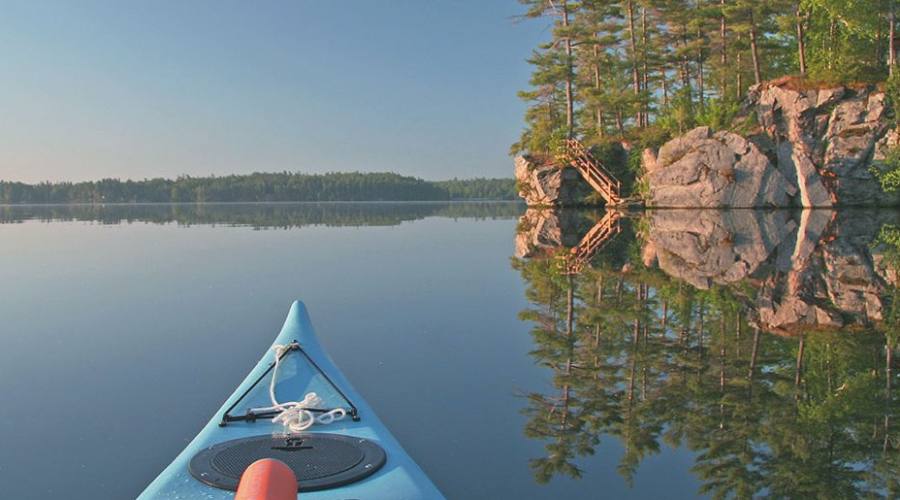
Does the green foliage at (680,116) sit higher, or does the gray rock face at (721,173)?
the green foliage at (680,116)

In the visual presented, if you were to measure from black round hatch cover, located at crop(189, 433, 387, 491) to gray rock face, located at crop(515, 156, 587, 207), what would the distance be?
35906 mm

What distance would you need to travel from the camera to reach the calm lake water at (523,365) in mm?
4289

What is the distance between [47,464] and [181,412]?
1174 mm

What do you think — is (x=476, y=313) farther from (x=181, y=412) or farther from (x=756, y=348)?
(x=181, y=412)

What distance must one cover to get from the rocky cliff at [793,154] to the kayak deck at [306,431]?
2875cm

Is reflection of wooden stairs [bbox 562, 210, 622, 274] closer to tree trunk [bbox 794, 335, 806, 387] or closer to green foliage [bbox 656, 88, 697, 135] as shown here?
tree trunk [bbox 794, 335, 806, 387]

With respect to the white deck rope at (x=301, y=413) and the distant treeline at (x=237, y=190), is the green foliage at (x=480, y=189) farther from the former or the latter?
the white deck rope at (x=301, y=413)

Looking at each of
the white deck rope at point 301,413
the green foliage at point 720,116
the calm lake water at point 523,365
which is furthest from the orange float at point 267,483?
the green foliage at point 720,116

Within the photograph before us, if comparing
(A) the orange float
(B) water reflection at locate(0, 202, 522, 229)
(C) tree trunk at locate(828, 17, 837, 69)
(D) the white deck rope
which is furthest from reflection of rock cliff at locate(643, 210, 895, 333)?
(B) water reflection at locate(0, 202, 522, 229)

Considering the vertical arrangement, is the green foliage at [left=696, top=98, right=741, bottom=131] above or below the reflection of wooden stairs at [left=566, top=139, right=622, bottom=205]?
above

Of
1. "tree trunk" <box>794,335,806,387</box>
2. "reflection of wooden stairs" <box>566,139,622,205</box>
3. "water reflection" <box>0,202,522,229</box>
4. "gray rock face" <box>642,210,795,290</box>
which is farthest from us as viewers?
"water reflection" <box>0,202,522,229</box>

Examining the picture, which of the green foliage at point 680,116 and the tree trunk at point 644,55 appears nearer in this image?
the green foliage at point 680,116

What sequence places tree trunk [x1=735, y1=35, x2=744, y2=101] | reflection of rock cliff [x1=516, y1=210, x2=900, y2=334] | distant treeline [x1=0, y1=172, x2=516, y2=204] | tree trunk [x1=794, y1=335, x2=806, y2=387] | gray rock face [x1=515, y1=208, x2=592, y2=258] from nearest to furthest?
tree trunk [x1=794, y1=335, x2=806, y2=387] < reflection of rock cliff [x1=516, y1=210, x2=900, y2=334] < gray rock face [x1=515, y1=208, x2=592, y2=258] < tree trunk [x1=735, y1=35, x2=744, y2=101] < distant treeline [x1=0, y1=172, x2=516, y2=204]

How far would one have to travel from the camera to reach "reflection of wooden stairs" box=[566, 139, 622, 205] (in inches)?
1446
